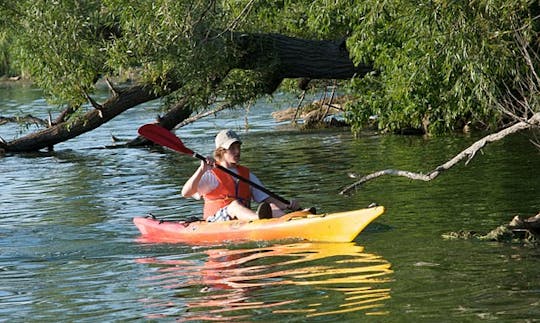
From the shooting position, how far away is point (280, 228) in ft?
31.2

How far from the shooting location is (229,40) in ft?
50.1

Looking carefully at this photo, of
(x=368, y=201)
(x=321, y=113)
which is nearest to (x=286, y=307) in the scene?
(x=368, y=201)

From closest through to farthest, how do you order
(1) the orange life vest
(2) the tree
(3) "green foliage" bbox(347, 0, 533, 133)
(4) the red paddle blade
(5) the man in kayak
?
(3) "green foliage" bbox(347, 0, 533, 133) → (5) the man in kayak → (1) the orange life vest → (4) the red paddle blade → (2) the tree

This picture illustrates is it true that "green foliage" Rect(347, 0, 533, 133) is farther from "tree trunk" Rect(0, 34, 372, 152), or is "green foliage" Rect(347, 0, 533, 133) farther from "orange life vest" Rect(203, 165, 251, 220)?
"orange life vest" Rect(203, 165, 251, 220)

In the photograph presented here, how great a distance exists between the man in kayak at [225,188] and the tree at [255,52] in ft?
6.78

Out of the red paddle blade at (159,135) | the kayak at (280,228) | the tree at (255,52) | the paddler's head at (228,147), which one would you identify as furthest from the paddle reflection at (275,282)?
the tree at (255,52)

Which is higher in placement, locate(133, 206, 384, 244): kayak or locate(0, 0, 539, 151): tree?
locate(0, 0, 539, 151): tree

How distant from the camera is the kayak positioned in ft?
30.4

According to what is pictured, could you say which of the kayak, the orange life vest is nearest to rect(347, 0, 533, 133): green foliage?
the kayak

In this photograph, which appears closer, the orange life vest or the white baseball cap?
the white baseball cap

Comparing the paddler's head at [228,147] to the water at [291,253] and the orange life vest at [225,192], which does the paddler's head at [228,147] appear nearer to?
the orange life vest at [225,192]

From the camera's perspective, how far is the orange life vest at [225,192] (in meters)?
10.1

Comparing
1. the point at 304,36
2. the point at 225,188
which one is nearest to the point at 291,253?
the point at 225,188

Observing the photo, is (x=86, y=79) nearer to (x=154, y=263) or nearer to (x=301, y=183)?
(x=301, y=183)
